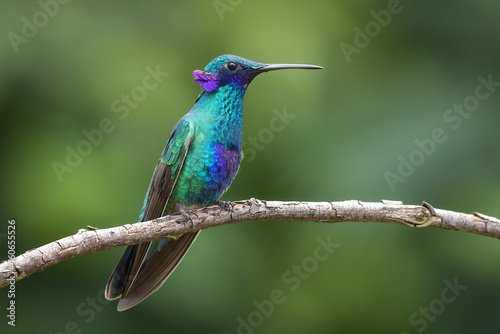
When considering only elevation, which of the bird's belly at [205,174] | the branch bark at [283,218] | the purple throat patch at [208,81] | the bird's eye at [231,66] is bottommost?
the branch bark at [283,218]

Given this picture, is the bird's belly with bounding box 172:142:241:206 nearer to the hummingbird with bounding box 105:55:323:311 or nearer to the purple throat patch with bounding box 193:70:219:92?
the hummingbird with bounding box 105:55:323:311

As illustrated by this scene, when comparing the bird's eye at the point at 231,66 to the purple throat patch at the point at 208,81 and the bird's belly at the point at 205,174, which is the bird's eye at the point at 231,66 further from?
the bird's belly at the point at 205,174

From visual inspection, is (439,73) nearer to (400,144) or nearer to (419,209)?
(400,144)

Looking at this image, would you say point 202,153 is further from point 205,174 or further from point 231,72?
point 231,72

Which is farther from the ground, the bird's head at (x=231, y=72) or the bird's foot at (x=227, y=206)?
the bird's head at (x=231, y=72)

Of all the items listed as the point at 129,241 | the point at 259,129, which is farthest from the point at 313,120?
the point at 129,241

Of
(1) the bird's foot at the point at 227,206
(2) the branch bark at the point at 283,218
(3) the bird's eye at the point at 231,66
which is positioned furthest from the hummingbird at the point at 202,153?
(2) the branch bark at the point at 283,218

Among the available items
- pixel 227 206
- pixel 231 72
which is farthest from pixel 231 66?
pixel 227 206

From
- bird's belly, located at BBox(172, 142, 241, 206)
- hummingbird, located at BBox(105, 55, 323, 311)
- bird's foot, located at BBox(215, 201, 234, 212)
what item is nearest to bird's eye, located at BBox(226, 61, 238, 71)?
hummingbird, located at BBox(105, 55, 323, 311)
